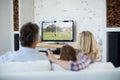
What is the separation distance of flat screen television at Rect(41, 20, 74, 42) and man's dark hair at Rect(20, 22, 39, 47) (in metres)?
3.62

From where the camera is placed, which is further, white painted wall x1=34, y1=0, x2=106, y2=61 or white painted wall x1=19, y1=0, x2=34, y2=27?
white painted wall x1=19, y1=0, x2=34, y2=27

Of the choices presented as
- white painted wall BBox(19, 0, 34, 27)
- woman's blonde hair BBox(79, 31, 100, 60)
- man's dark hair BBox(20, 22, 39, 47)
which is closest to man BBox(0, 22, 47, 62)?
man's dark hair BBox(20, 22, 39, 47)

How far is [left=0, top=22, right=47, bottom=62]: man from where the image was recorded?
2842 mm

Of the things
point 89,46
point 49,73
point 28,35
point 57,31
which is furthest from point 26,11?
point 49,73

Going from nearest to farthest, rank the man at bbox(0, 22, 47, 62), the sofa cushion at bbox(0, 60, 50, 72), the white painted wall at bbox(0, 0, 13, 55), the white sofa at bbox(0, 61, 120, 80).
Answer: the white sofa at bbox(0, 61, 120, 80) → the sofa cushion at bbox(0, 60, 50, 72) → the man at bbox(0, 22, 47, 62) → the white painted wall at bbox(0, 0, 13, 55)

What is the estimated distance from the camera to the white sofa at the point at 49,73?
225cm

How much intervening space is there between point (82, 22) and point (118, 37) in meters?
1.05

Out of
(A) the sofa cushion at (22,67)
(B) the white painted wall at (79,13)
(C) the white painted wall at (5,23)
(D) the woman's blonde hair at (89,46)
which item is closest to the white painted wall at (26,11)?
(B) the white painted wall at (79,13)

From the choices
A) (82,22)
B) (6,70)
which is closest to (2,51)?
(82,22)

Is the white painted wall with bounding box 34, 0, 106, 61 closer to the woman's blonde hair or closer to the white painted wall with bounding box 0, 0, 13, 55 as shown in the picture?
the white painted wall with bounding box 0, 0, 13, 55

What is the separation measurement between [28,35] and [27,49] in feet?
0.57

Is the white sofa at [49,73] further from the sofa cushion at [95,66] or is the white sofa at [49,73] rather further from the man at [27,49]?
the man at [27,49]

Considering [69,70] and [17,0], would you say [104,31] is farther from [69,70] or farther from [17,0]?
[69,70]

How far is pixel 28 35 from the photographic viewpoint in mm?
3008
